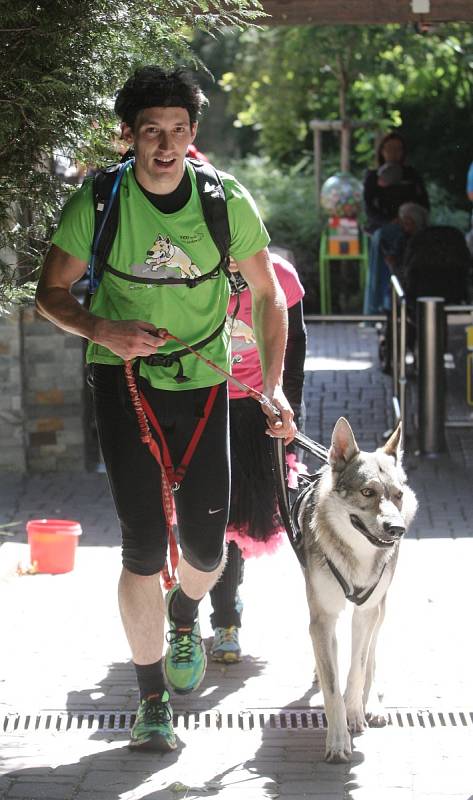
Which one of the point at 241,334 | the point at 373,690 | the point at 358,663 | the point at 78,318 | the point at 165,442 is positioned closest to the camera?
the point at 78,318

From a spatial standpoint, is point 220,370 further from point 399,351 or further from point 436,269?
point 436,269

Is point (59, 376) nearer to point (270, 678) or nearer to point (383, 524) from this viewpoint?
point (270, 678)

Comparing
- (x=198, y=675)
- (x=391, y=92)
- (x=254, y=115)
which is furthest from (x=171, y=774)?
(x=254, y=115)

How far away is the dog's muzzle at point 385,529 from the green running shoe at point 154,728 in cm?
89

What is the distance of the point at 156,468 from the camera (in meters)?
4.59

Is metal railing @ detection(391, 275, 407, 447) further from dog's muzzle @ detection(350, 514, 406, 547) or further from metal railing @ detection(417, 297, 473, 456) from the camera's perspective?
dog's muzzle @ detection(350, 514, 406, 547)

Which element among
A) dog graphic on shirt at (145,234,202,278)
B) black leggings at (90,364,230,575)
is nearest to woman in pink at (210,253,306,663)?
black leggings at (90,364,230,575)

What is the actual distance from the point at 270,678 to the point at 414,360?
6.83 metres

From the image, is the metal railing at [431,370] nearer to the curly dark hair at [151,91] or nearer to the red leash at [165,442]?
the red leash at [165,442]

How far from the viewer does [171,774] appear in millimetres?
4547

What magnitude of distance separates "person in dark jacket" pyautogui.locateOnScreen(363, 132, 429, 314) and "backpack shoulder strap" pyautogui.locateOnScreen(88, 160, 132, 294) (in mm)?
9523

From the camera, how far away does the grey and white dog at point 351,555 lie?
468cm

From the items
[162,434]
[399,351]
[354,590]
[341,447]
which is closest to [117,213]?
[162,434]

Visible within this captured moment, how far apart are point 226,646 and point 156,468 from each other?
55.3 inches
